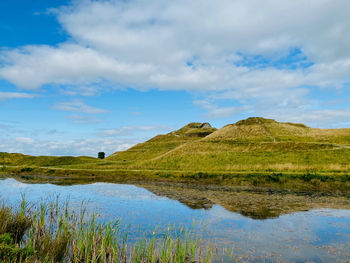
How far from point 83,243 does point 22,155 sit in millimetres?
122371

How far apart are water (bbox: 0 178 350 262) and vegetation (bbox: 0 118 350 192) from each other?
17814 mm

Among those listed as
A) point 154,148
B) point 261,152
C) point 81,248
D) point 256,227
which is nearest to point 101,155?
point 154,148

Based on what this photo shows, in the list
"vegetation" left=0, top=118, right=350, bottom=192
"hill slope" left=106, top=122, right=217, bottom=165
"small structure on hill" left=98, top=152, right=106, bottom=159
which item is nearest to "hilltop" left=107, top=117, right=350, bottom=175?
"vegetation" left=0, top=118, right=350, bottom=192

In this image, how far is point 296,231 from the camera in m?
18.0

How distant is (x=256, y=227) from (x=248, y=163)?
42.8 m

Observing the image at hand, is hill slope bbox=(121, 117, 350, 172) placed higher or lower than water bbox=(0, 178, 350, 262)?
higher

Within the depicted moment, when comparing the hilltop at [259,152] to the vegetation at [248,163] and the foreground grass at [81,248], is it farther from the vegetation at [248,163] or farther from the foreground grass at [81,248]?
the foreground grass at [81,248]

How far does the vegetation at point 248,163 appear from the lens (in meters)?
42.2

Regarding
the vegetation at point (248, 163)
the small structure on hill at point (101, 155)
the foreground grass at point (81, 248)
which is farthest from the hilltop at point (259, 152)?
the small structure on hill at point (101, 155)

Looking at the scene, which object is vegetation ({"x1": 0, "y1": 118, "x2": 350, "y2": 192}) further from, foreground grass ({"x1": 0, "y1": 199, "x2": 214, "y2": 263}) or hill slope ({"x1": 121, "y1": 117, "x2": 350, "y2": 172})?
foreground grass ({"x1": 0, "y1": 199, "x2": 214, "y2": 263})

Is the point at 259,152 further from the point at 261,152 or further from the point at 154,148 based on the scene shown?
the point at 154,148

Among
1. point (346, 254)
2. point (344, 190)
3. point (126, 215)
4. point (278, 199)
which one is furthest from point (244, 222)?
point (344, 190)

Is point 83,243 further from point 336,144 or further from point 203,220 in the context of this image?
point 336,144

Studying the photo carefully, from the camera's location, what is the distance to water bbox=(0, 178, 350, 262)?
46.6 feet
